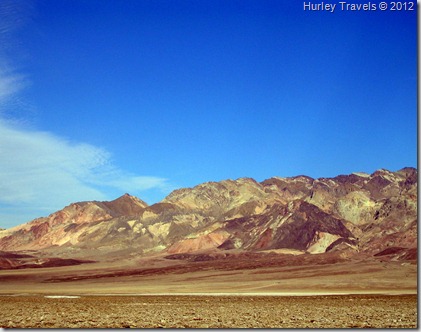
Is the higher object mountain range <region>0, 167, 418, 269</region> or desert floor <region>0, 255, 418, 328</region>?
mountain range <region>0, 167, 418, 269</region>

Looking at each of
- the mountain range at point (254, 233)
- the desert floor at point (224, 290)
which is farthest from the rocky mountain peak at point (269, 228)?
the desert floor at point (224, 290)

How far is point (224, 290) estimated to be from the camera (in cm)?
5722

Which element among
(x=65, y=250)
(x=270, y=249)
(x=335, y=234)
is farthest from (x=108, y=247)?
(x=335, y=234)

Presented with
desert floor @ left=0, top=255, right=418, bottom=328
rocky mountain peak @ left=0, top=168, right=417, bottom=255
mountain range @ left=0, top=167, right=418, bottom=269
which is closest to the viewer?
desert floor @ left=0, top=255, right=418, bottom=328

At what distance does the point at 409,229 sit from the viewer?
113875mm

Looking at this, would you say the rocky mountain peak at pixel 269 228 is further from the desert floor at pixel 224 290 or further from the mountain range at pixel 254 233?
the desert floor at pixel 224 290

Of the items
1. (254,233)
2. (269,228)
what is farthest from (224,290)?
(254,233)

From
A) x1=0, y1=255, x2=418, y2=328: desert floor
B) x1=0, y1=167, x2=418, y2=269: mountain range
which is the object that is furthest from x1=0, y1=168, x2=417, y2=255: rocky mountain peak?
x1=0, y1=255, x2=418, y2=328: desert floor

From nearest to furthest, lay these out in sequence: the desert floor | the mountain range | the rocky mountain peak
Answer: the desert floor, the mountain range, the rocky mountain peak

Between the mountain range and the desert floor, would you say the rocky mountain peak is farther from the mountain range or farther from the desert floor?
the desert floor

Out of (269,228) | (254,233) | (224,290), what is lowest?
(224,290)

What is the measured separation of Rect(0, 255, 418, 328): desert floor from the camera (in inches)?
1122

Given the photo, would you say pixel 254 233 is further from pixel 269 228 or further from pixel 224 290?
pixel 224 290

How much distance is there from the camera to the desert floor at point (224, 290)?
93.5 feet
